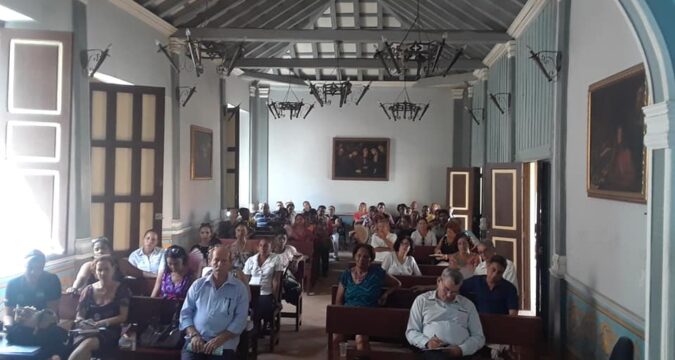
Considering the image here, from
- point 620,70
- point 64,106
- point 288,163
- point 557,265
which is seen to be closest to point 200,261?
point 64,106

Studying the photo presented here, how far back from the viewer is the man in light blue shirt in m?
4.25

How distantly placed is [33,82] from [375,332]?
391cm

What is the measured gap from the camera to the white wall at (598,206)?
4.27 meters

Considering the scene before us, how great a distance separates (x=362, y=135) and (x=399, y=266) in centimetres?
920

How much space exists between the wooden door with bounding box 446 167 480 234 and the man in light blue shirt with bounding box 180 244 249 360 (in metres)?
8.49

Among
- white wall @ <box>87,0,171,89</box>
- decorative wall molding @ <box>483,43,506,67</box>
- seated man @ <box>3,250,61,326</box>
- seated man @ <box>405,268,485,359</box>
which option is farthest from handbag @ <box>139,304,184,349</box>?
decorative wall molding @ <box>483,43,506,67</box>

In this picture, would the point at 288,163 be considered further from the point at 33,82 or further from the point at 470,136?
the point at 33,82

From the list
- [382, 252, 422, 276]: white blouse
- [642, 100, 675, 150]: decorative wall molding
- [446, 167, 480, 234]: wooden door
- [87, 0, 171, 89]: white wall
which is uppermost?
[87, 0, 171, 89]: white wall

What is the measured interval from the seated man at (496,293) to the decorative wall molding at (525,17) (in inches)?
156

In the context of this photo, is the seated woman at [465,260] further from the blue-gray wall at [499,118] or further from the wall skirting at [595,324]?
the blue-gray wall at [499,118]

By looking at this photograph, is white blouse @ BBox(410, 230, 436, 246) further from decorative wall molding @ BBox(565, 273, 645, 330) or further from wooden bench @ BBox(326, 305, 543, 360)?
wooden bench @ BBox(326, 305, 543, 360)

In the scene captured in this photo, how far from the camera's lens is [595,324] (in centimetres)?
508

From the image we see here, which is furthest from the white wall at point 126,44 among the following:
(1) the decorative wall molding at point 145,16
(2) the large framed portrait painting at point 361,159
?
(2) the large framed portrait painting at point 361,159

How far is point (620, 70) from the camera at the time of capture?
15.0 ft
